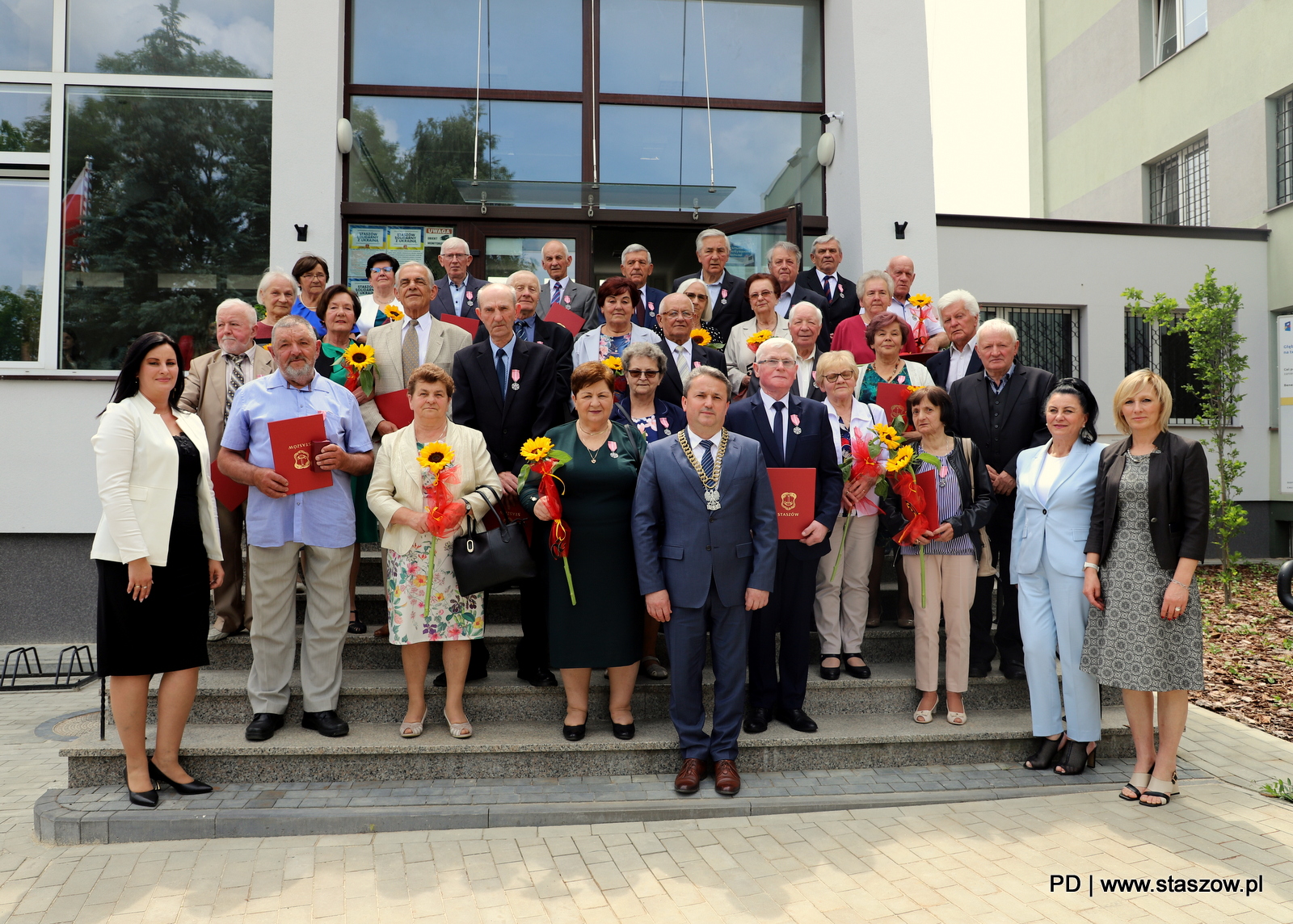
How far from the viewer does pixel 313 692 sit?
4613 millimetres

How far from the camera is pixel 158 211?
8859mm

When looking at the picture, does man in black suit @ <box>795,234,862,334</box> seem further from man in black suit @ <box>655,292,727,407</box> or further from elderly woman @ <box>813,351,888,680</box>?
elderly woman @ <box>813,351,888,680</box>

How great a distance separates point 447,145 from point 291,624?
6331 millimetres

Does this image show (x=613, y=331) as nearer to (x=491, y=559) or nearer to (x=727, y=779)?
(x=491, y=559)

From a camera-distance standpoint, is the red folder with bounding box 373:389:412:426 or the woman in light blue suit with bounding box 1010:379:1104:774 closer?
the woman in light blue suit with bounding box 1010:379:1104:774

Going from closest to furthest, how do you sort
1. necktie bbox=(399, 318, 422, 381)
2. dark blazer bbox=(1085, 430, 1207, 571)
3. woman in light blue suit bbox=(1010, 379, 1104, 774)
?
1. dark blazer bbox=(1085, 430, 1207, 571)
2. woman in light blue suit bbox=(1010, 379, 1104, 774)
3. necktie bbox=(399, 318, 422, 381)

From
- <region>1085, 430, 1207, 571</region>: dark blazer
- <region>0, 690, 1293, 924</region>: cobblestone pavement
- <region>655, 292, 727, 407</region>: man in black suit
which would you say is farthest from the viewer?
<region>655, 292, 727, 407</region>: man in black suit

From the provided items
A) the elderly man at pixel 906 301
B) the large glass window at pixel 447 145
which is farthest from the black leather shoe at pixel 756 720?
the large glass window at pixel 447 145

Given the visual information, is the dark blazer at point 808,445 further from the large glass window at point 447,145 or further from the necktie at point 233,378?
the large glass window at point 447,145

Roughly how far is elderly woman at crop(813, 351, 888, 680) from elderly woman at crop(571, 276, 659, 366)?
1.29 meters

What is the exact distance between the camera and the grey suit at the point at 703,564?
4.31 meters

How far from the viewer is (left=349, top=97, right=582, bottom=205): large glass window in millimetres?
9148

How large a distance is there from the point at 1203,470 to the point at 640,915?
348cm

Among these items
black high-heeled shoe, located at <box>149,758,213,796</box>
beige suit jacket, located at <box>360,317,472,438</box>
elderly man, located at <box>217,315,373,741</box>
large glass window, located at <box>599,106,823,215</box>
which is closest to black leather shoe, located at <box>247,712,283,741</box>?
elderly man, located at <box>217,315,373,741</box>
